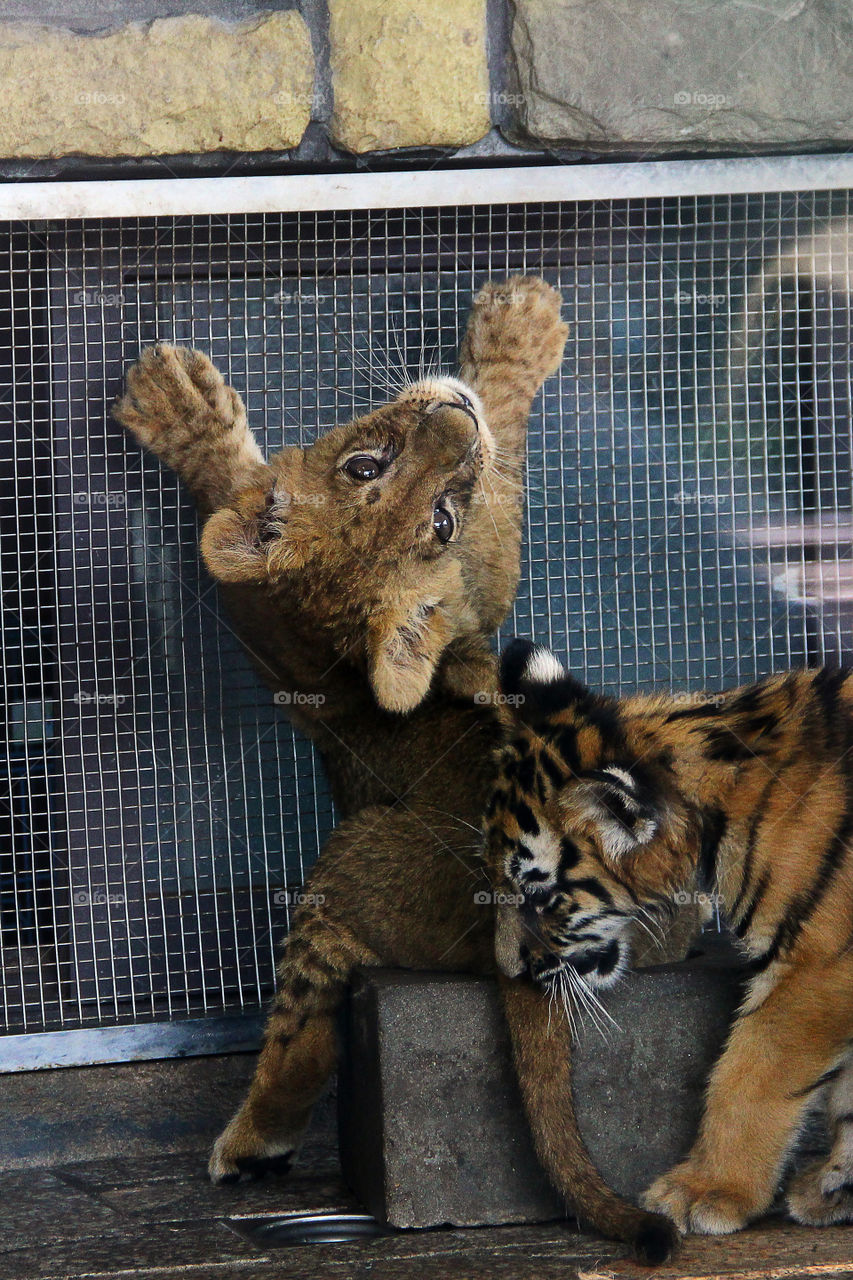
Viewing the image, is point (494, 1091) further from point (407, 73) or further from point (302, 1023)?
point (407, 73)

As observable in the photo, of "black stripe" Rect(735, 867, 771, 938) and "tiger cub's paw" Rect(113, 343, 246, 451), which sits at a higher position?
"tiger cub's paw" Rect(113, 343, 246, 451)

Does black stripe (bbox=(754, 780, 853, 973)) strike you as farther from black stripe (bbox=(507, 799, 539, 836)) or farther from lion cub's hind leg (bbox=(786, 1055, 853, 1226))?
black stripe (bbox=(507, 799, 539, 836))

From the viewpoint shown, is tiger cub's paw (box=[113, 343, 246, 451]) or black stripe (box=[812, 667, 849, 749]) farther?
tiger cub's paw (box=[113, 343, 246, 451])

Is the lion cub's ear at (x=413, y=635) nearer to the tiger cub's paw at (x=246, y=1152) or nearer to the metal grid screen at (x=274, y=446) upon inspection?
the metal grid screen at (x=274, y=446)

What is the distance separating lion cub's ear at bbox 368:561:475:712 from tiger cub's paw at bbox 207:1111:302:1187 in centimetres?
124

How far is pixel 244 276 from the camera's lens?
4387 millimetres

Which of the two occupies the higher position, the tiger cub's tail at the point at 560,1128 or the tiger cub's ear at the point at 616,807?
the tiger cub's ear at the point at 616,807

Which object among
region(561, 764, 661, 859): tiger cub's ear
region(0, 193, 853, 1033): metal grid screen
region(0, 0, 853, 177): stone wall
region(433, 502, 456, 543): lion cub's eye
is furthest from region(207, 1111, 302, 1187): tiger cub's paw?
region(0, 0, 853, 177): stone wall

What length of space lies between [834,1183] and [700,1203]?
0.35m

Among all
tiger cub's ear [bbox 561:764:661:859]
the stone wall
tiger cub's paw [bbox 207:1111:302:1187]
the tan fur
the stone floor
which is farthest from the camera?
the stone wall

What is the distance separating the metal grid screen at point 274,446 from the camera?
430 centimetres

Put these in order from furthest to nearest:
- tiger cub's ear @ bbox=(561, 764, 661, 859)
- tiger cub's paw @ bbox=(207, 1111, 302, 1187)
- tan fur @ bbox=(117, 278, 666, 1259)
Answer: tiger cub's paw @ bbox=(207, 1111, 302, 1187) → tan fur @ bbox=(117, 278, 666, 1259) → tiger cub's ear @ bbox=(561, 764, 661, 859)

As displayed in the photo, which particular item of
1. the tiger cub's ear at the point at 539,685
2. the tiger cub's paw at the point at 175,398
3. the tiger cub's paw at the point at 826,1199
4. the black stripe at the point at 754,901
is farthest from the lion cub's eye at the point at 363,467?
the tiger cub's paw at the point at 826,1199

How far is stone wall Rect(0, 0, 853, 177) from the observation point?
4.02 metres
